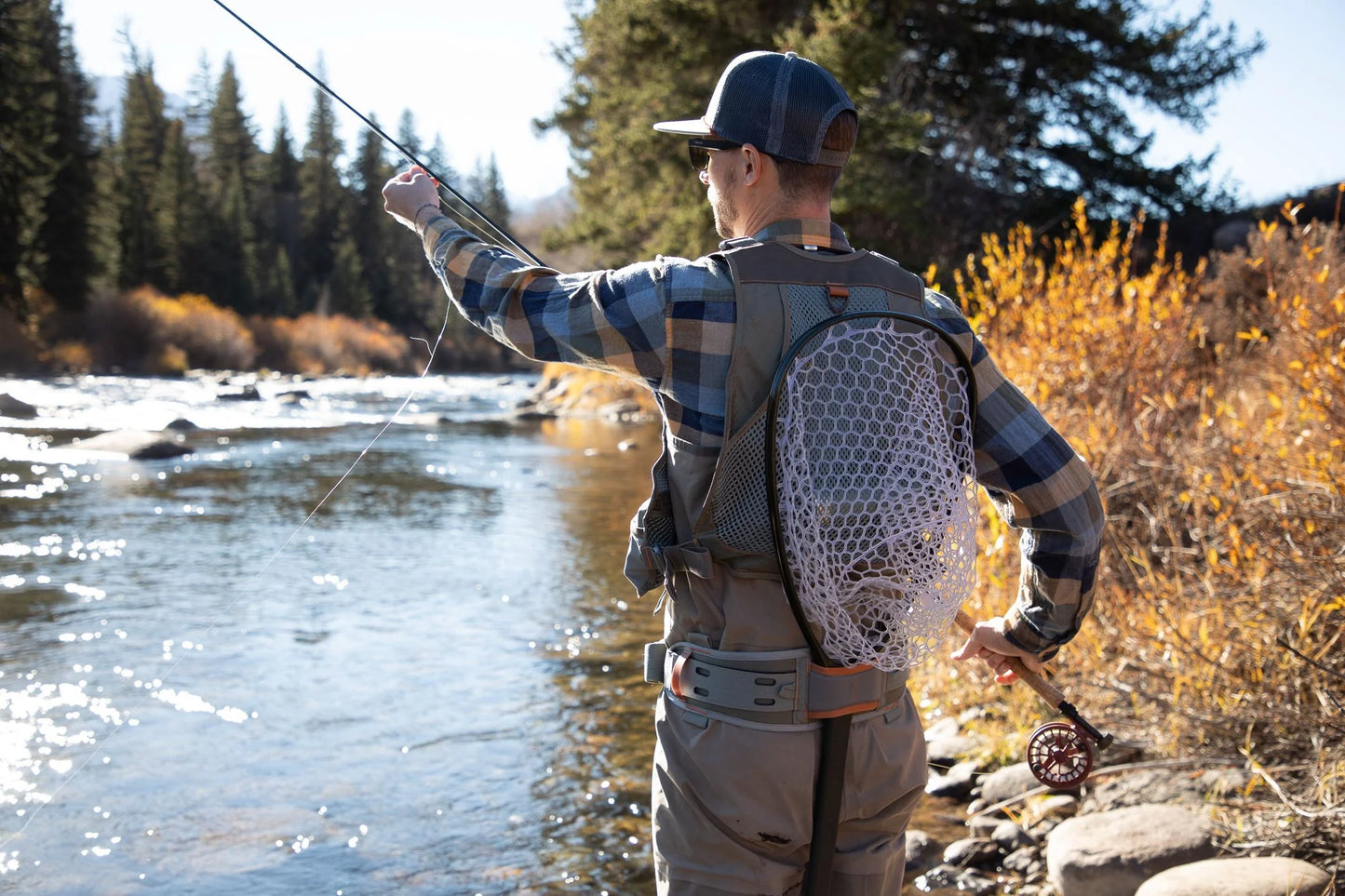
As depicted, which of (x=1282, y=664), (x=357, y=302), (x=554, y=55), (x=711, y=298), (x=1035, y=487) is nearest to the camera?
(x=711, y=298)

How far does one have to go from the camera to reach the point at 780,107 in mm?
1856

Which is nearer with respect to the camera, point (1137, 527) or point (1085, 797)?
point (1085, 797)

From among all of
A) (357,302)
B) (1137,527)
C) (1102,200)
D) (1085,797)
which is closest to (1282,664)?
(1085,797)

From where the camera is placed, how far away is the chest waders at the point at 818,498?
179cm

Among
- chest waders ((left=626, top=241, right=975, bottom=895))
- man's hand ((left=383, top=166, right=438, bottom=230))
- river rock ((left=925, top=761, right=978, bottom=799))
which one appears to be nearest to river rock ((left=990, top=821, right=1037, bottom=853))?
river rock ((left=925, top=761, right=978, bottom=799))

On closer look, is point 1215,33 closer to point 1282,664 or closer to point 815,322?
point 1282,664

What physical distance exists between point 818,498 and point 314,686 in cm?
537

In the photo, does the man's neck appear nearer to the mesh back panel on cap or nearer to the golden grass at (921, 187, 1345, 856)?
the mesh back panel on cap

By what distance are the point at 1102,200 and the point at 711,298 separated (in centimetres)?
1779

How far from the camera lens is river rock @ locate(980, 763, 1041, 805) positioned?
15.5 feet

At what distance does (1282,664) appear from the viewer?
12.8ft

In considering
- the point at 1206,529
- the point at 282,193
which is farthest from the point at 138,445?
the point at 282,193

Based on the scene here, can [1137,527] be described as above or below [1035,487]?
below

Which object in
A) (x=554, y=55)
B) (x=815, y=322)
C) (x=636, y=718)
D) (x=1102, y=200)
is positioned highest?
(x=554, y=55)
